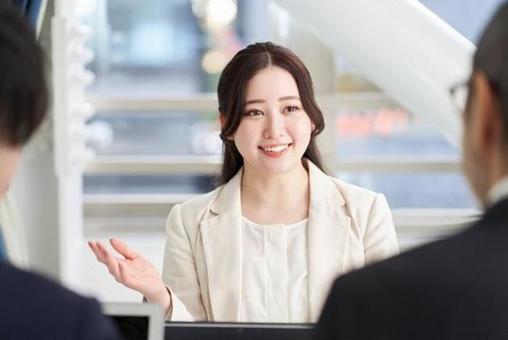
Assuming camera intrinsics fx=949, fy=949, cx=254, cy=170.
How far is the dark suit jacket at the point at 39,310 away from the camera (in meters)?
0.86

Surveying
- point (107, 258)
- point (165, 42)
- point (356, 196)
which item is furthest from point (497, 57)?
point (165, 42)

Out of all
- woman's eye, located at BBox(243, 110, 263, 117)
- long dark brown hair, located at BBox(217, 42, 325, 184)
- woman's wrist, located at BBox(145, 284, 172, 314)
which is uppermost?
long dark brown hair, located at BBox(217, 42, 325, 184)

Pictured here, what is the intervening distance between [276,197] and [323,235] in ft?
0.39

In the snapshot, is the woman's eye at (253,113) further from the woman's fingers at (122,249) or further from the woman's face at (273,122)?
the woman's fingers at (122,249)

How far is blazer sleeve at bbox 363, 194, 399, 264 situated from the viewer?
1.80m

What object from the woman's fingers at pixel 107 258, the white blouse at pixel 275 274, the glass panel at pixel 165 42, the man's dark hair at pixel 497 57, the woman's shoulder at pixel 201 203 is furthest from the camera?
the glass panel at pixel 165 42

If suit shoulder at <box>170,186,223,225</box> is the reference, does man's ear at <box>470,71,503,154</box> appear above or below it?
above

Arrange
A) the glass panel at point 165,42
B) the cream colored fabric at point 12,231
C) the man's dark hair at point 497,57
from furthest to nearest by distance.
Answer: the glass panel at point 165,42 < the cream colored fabric at point 12,231 < the man's dark hair at point 497,57

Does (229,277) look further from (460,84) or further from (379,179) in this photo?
(379,179)

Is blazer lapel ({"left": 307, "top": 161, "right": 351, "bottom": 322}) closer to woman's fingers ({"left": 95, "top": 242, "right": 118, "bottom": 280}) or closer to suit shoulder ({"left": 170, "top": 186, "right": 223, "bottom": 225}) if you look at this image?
suit shoulder ({"left": 170, "top": 186, "right": 223, "bottom": 225})

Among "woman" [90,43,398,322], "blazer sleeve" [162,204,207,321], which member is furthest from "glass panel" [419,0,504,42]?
"blazer sleeve" [162,204,207,321]

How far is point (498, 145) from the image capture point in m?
0.88

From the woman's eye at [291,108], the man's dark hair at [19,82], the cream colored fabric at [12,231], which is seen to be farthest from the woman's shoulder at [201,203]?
the cream colored fabric at [12,231]

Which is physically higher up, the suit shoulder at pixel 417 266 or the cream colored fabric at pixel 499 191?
the cream colored fabric at pixel 499 191
